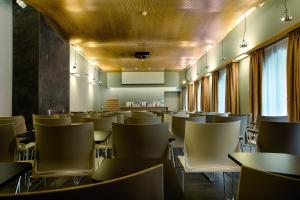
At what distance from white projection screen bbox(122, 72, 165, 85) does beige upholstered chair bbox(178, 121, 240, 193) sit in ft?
48.8

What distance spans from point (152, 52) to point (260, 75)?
5727mm

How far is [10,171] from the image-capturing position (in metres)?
1.10

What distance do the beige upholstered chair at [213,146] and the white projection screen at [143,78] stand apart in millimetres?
14873

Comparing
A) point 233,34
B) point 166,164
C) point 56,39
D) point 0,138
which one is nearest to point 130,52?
point 56,39

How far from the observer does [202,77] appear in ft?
40.9

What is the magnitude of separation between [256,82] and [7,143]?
19.5 feet

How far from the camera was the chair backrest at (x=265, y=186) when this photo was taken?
0.55 m

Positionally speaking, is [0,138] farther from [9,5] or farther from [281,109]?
[281,109]

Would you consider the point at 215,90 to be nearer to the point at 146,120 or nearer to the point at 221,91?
the point at 221,91

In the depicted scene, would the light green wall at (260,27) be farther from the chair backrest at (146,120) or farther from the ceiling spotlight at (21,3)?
the ceiling spotlight at (21,3)

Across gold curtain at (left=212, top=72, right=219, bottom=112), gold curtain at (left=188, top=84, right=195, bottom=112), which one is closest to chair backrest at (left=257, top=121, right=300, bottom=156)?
gold curtain at (left=212, top=72, right=219, bottom=112)

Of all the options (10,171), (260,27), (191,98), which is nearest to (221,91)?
(260,27)

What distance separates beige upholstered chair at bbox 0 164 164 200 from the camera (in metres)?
0.46

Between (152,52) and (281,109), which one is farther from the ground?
(152,52)
